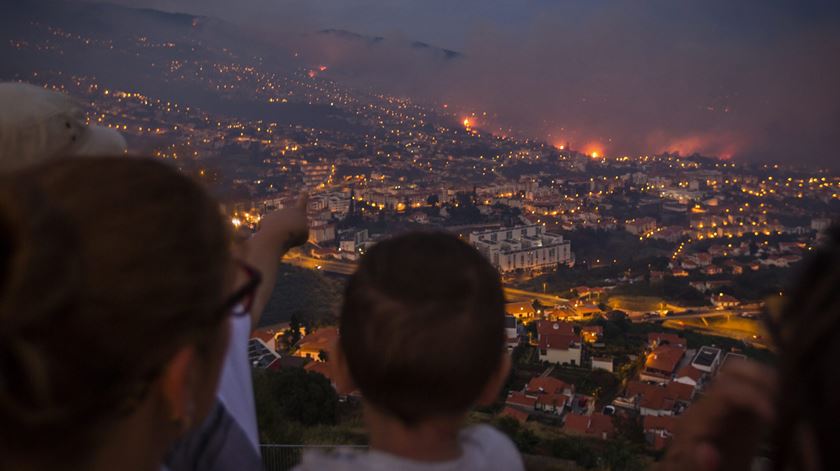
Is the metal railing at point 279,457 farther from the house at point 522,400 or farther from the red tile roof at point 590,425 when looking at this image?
the house at point 522,400

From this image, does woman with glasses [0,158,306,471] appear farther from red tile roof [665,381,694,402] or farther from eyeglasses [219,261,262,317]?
red tile roof [665,381,694,402]

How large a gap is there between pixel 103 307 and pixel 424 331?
1.32ft

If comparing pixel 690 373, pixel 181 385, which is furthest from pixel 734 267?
pixel 181 385

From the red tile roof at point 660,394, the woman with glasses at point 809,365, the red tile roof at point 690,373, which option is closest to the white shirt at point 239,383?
the woman with glasses at point 809,365

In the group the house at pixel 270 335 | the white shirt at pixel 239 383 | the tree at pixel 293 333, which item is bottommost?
the house at pixel 270 335

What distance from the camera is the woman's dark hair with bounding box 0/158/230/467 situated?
43cm

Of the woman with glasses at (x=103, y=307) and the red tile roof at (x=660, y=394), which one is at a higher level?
the woman with glasses at (x=103, y=307)

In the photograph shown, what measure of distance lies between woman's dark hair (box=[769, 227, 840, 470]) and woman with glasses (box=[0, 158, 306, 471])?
1.62ft

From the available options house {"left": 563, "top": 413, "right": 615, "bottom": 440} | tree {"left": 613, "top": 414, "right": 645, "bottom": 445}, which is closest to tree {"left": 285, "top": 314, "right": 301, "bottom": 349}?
house {"left": 563, "top": 413, "right": 615, "bottom": 440}

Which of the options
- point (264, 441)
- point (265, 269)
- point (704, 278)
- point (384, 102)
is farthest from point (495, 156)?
point (265, 269)

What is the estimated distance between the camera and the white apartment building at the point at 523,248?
52.9 feet

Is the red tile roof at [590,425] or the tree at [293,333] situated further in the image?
the tree at [293,333]

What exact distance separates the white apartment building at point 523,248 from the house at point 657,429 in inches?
315

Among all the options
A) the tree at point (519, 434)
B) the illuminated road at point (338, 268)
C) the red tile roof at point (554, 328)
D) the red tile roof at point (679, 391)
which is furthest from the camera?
the illuminated road at point (338, 268)
